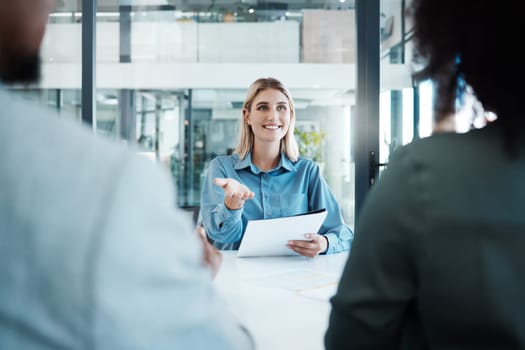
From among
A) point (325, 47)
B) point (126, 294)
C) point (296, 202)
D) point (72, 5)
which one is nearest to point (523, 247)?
point (126, 294)

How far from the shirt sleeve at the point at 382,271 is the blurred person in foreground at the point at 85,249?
0.27 metres

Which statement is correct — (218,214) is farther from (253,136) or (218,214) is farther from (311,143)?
(311,143)

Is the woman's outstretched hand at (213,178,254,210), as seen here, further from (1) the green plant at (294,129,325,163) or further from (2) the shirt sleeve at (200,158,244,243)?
(1) the green plant at (294,129,325,163)

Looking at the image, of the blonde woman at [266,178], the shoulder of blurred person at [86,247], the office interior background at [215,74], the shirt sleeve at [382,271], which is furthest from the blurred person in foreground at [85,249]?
the office interior background at [215,74]

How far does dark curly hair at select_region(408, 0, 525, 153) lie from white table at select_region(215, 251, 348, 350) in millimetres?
586

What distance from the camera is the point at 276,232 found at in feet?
5.72

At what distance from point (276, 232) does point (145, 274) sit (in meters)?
1.29

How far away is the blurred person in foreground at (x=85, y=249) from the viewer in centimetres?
45

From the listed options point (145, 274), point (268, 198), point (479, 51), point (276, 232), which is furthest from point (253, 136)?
point (145, 274)

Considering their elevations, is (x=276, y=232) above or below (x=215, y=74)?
below

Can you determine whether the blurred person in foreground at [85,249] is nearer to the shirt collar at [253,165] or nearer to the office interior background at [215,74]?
the shirt collar at [253,165]

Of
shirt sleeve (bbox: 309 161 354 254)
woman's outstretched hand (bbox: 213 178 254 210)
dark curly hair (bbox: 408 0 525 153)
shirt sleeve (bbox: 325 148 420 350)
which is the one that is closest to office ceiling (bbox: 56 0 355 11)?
shirt sleeve (bbox: 309 161 354 254)

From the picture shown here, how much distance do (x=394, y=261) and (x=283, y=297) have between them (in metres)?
0.71

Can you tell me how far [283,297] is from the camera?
51.4 inches
